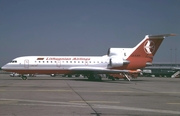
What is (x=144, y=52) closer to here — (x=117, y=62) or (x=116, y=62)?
(x=117, y=62)

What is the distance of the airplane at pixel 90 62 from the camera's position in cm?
3594

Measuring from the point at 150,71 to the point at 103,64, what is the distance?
44.4 metres

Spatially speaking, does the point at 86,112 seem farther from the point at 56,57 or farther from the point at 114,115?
the point at 56,57

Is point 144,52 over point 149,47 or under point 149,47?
under

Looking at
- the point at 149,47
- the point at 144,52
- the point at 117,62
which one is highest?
the point at 149,47

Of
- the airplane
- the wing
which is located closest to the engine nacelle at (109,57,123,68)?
the airplane

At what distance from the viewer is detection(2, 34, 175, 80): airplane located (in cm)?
3594

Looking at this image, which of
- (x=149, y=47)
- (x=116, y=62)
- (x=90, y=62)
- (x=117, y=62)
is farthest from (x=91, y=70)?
(x=149, y=47)

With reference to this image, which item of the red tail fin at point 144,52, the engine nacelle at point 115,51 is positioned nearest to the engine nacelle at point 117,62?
the red tail fin at point 144,52

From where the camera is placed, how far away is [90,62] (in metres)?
37.3

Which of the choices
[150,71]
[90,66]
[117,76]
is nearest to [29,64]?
[90,66]

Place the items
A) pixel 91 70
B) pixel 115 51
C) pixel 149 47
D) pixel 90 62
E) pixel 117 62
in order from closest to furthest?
pixel 91 70 → pixel 117 62 → pixel 149 47 → pixel 115 51 → pixel 90 62

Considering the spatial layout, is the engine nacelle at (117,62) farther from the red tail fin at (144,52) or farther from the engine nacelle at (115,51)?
the engine nacelle at (115,51)

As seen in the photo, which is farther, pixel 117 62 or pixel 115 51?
pixel 115 51
